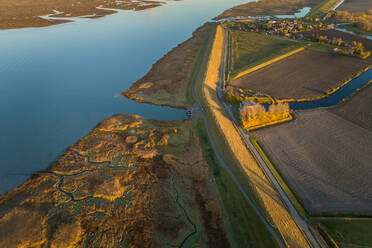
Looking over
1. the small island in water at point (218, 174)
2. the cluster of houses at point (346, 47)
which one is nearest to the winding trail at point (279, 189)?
the small island in water at point (218, 174)

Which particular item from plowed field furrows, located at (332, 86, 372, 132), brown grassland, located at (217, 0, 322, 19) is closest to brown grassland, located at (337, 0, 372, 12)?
brown grassland, located at (217, 0, 322, 19)

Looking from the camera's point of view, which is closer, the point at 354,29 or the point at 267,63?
the point at 267,63

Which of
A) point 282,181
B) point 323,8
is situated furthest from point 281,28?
point 282,181

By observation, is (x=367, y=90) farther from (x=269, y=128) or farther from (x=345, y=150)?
(x=269, y=128)

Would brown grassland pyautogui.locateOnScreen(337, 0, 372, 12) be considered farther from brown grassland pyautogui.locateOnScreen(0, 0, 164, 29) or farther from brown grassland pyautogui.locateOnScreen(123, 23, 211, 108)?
brown grassland pyautogui.locateOnScreen(0, 0, 164, 29)

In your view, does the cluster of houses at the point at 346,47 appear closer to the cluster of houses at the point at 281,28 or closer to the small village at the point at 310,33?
the small village at the point at 310,33

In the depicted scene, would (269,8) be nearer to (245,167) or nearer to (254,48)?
(254,48)
